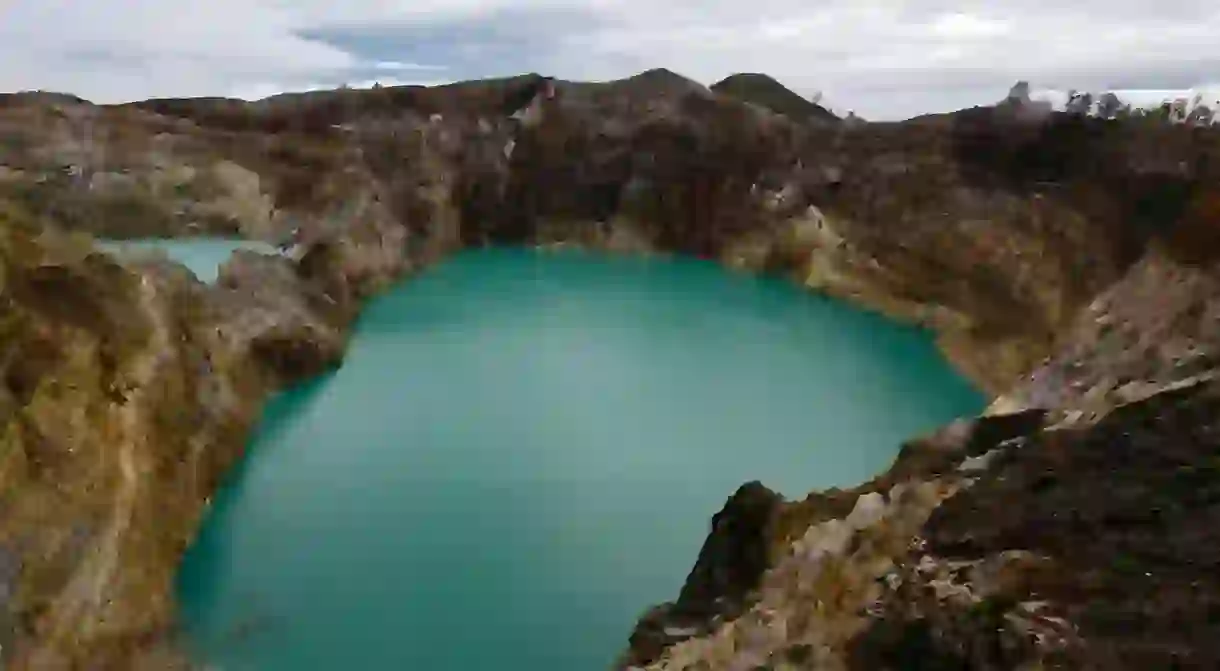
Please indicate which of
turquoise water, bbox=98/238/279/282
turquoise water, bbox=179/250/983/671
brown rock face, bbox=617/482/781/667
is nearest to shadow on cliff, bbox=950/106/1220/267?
turquoise water, bbox=179/250/983/671

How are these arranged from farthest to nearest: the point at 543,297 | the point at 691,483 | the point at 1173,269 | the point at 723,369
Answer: the point at 543,297 → the point at 723,369 → the point at 691,483 → the point at 1173,269

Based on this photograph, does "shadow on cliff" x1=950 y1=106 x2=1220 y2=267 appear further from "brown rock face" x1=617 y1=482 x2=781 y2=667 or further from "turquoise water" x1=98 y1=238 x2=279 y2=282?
"turquoise water" x1=98 y1=238 x2=279 y2=282

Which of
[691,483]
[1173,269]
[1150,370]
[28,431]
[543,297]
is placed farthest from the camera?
[543,297]

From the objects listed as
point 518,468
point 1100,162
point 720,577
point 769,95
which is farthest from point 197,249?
point 769,95

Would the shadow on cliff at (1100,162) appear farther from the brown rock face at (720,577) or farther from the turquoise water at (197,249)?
the turquoise water at (197,249)

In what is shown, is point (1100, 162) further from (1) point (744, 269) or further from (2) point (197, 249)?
(2) point (197, 249)

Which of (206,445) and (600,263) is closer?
(206,445)

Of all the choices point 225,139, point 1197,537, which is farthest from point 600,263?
point 1197,537

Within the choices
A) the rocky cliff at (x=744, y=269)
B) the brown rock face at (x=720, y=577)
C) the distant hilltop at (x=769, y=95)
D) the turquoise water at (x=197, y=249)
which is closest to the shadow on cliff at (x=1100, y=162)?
the rocky cliff at (x=744, y=269)

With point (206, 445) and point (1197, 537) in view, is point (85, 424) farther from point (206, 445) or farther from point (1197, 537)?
point (1197, 537)
